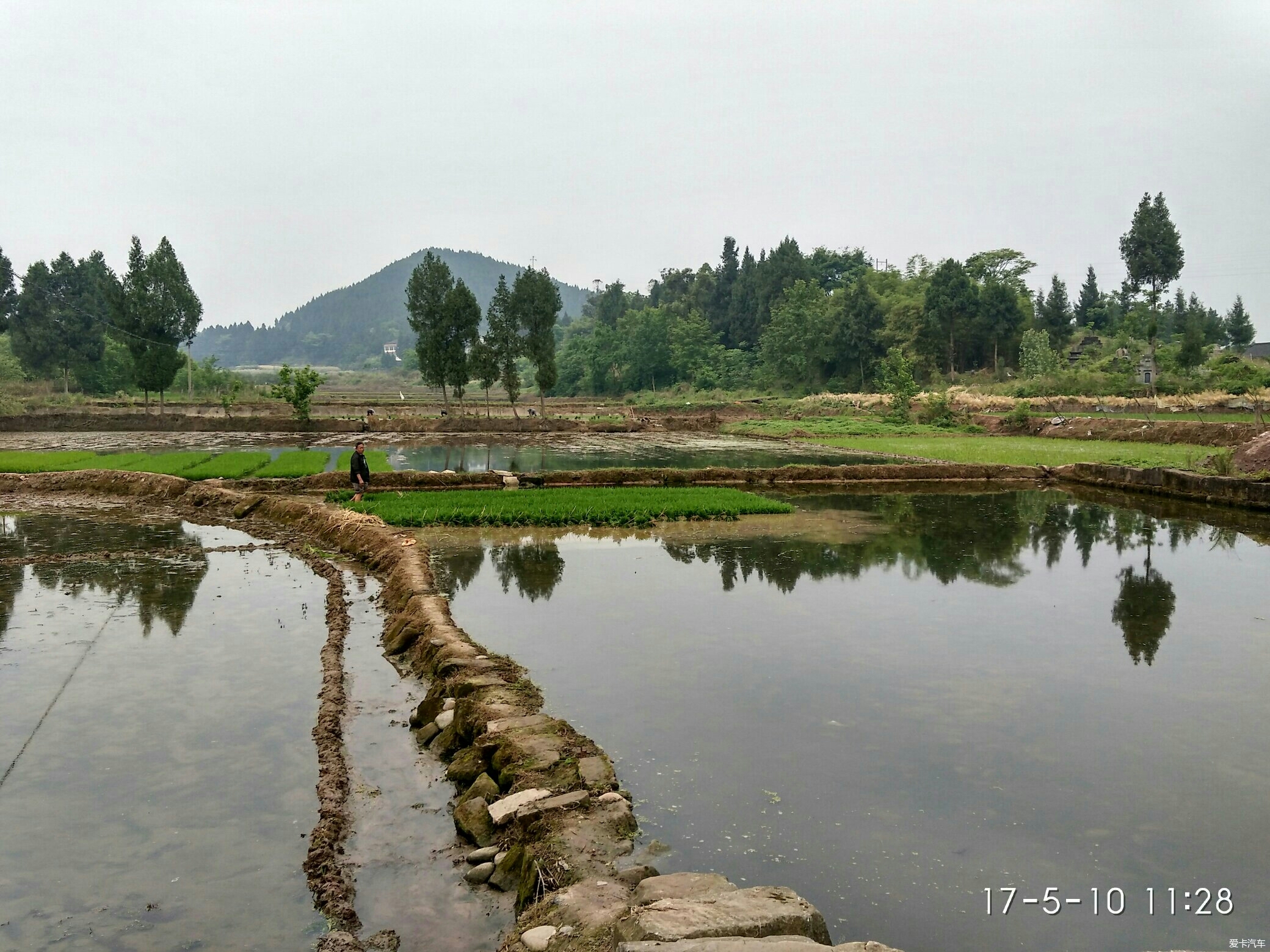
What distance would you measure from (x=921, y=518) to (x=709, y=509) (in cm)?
428

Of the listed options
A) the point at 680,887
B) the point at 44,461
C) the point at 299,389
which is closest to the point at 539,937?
the point at 680,887

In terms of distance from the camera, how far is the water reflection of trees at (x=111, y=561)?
33.9 feet

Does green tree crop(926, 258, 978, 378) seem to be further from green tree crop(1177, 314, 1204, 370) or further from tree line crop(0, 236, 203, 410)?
tree line crop(0, 236, 203, 410)

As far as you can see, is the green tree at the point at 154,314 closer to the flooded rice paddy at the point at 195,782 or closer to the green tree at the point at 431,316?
the green tree at the point at 431,316

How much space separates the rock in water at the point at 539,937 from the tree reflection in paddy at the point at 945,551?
6.70 m

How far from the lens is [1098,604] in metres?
10.2

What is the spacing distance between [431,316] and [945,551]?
1678 inches

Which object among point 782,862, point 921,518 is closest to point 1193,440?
point 921,518

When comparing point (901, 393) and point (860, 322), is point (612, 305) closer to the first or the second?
point (860, 322)

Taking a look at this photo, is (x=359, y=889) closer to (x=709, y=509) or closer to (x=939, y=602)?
(x=939, y=602)

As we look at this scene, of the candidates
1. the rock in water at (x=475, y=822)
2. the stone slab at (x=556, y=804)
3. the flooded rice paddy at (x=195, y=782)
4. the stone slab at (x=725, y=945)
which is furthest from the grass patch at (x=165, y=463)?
the stone slab at (x=725, y=945)

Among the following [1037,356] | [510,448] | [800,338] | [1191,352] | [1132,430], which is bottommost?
[510,448]

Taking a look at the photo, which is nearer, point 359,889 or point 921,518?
point 359,889

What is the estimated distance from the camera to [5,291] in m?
63.1
